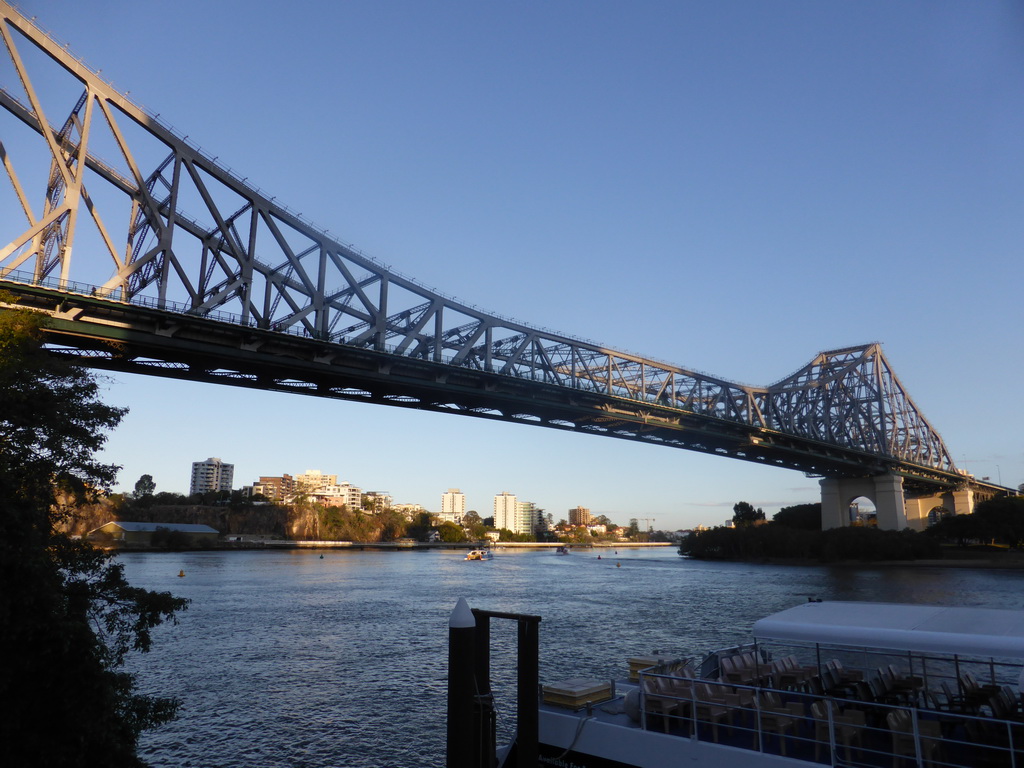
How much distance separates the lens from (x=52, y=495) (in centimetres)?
1283

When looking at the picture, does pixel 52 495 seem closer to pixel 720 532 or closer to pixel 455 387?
pixel 455 387

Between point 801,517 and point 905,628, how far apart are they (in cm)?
11730

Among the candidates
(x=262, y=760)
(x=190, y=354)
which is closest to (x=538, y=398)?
(x=190, y=354)

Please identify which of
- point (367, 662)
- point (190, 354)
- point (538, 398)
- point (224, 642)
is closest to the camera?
point (367, 662)

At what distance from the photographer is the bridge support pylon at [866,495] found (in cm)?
9419

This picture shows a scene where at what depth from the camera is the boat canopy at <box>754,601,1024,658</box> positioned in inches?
351

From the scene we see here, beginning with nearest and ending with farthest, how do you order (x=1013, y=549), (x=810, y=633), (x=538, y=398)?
(x=810, y=633) → (x=538, y=398) → (x=1013, y=549)

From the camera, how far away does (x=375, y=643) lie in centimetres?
3238

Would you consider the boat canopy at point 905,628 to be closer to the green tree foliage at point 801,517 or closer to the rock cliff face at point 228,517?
the green tree foliage at point 801,517

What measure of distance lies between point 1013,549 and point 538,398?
211 ft

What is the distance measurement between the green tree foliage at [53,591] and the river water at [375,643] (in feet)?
19.5

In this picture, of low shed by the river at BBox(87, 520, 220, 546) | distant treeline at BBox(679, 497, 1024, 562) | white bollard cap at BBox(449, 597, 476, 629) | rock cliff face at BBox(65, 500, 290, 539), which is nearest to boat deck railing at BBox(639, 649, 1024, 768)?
white bollard cap at BBox(449, 597, 476, 629)

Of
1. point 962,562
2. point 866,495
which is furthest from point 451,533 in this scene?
point 962,562

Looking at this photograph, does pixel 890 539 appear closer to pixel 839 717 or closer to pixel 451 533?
pixel 839 717
